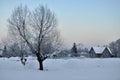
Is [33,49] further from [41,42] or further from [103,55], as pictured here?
[103,55]

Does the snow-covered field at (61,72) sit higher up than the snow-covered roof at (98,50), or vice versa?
the snow-covered roof at (98,50)

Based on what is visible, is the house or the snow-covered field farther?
the house

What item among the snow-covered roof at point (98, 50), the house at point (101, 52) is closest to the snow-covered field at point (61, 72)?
the house at point (101, 52)

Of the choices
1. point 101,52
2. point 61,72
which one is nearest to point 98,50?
point 101,52

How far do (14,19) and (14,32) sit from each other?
1765 millimetres

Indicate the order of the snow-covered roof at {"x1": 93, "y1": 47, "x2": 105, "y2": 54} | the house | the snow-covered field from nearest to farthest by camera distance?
the snow-covered field, the house, the snow-covered roof at {"x1": 93, "y1": 47, "x2": 105, "y2": 54}

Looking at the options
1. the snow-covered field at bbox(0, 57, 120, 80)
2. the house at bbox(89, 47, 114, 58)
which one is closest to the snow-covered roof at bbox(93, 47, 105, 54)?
the house at bbox(89, 47, 114, 58)

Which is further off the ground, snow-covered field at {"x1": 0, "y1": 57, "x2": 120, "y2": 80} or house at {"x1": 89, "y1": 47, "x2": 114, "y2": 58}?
house at {"x1": 89, "y1": 47, "x2": 114, "y2": 58}

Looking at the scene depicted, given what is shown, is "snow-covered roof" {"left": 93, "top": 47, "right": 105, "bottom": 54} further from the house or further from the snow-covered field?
the snow-covered field

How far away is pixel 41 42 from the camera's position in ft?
99.3

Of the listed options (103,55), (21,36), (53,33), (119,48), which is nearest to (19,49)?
(21,36)

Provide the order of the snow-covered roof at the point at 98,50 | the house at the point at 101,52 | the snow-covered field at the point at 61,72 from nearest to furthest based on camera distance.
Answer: the snow-covered field at the point at 61,72 < the house at the point at 101,52 < the snow-covered roof at the point at 98,50

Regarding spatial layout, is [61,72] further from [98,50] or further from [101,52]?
[98,50]

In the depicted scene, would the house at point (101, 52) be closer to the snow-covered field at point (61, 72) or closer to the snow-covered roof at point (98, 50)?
the snow-covered roof at point (98, 50)
